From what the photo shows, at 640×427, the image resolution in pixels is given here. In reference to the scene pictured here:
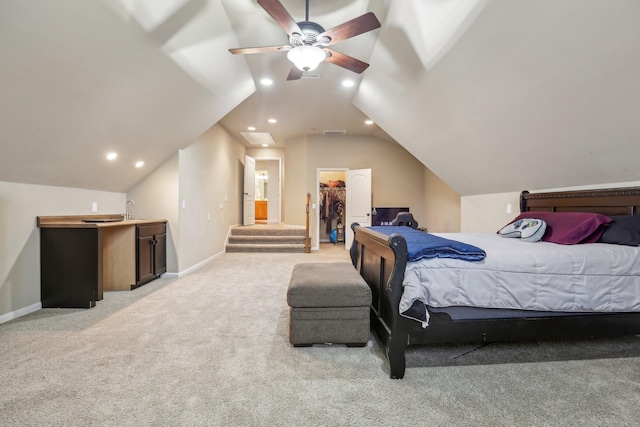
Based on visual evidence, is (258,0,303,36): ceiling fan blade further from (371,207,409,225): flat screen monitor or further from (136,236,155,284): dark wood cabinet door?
(371,207,409,225): flat screen monitor

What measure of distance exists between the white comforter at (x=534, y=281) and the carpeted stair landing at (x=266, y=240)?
16.8ft

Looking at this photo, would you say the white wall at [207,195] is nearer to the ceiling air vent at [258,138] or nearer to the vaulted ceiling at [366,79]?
the ceiling air vent at [258,138]

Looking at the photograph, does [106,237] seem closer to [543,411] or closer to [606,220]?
[543,411]

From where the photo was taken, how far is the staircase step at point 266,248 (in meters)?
6.69

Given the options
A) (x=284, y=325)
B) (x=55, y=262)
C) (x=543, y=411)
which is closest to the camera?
(x=543, y=411)

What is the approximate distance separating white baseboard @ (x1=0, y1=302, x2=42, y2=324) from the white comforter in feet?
11.5

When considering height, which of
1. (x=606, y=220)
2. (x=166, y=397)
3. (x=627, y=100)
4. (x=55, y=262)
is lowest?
(x=166, y=397)

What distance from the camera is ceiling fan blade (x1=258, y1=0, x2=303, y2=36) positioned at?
80.7 inches

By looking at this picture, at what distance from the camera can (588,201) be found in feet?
9.76

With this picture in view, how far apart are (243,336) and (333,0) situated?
3.10m

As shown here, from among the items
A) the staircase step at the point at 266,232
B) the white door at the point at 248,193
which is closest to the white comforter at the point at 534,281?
the staircase step at the point at 266,232

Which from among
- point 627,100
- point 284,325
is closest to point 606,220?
point 627,100

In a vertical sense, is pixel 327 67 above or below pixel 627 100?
above

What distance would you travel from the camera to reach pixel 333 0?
9.02ft
